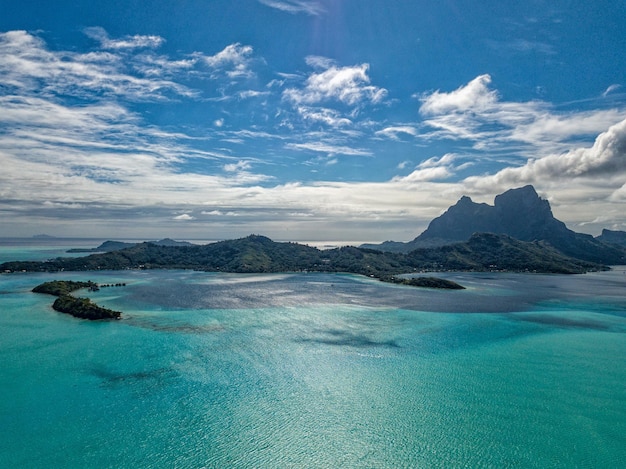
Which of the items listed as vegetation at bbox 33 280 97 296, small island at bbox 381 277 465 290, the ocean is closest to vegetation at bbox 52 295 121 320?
the ocean

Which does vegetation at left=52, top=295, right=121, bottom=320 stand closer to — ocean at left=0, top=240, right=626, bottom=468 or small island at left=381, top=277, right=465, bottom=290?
ocean at left=0, top=240, right=626, bottom=468

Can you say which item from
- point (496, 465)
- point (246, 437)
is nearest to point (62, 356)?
point (246, 437)

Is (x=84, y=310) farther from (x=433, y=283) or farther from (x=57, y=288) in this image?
(x=433, y=283)

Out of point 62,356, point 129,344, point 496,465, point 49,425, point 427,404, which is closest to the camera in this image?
point 496,465

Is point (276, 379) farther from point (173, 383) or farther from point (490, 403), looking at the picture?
point (490, 403)

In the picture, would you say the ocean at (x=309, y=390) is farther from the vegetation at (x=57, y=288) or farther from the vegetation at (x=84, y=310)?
the vegetation at (x=57, y=288)

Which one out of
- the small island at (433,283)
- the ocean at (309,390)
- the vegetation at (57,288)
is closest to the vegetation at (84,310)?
the ocean at (309,390)

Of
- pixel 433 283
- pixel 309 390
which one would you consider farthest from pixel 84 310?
pixel 433 283

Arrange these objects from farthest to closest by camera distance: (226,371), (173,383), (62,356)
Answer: (62,356) → (226,371) → (173,383)
